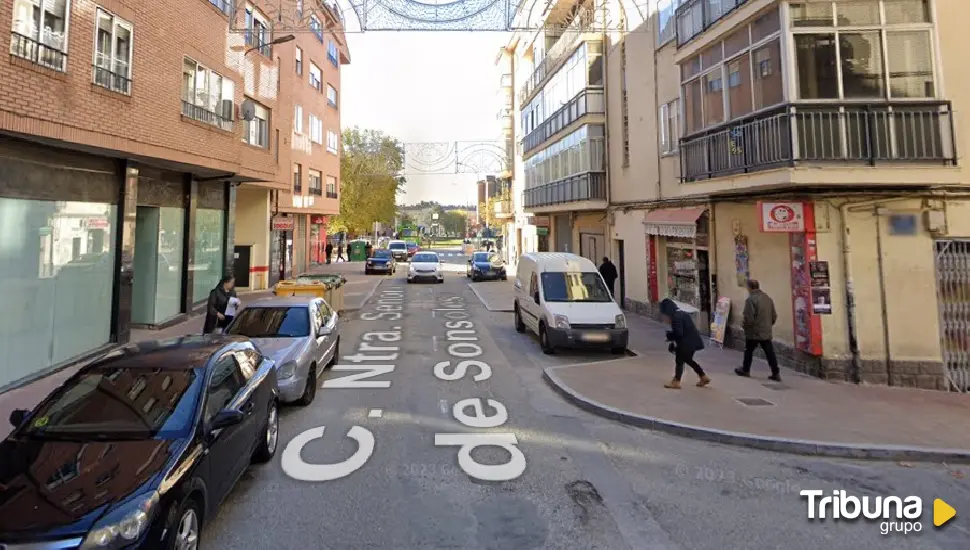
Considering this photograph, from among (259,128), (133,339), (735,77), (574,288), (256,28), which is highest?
(256,28)

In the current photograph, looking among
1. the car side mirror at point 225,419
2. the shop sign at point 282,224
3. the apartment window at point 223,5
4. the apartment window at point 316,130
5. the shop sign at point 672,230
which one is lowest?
the car side mirror at point 225,419

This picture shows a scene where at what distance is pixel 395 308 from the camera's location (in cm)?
1748

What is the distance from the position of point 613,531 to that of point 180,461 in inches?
130

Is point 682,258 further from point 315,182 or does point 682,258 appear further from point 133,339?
point 315,182

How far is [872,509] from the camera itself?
4.35 m

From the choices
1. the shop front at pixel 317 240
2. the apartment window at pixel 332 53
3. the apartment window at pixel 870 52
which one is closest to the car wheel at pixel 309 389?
the apartment window at pixel 870 52

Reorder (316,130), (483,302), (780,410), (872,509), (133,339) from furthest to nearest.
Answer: (316,130) → (483,302) → (133,339) → (780,410) → (872,509)

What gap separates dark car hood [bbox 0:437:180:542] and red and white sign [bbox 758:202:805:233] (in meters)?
9.07

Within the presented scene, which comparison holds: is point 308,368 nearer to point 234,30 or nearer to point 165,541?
point 165,541

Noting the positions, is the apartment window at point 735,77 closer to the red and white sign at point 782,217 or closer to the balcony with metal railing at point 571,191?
the red and white sign at point 782,217

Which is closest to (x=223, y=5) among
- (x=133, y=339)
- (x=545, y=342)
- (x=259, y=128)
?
(x=259, y=128)

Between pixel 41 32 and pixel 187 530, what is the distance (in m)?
8.50

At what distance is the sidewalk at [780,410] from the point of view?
5.62 m

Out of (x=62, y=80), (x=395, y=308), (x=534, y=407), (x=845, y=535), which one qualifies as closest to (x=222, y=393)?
(x=534, y=407)
